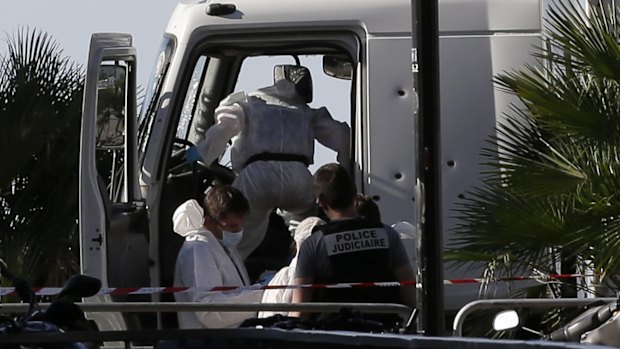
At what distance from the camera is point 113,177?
33.2ft

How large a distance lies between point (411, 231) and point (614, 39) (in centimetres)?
143

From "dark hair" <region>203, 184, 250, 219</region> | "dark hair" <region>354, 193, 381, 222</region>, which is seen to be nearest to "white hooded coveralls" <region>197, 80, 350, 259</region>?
"dark hair" <region>203, 184, 250, 219</region>

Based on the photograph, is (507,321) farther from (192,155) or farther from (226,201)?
(192,155)

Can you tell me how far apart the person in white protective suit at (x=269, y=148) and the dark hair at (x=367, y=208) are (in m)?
1.09

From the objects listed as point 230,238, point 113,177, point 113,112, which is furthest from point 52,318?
point 113,177

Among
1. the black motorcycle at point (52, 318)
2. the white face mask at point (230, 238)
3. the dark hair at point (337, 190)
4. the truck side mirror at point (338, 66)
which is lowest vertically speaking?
the black motorcycle at point (52, 318)

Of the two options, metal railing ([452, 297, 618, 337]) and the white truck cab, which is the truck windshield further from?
metal railing ([452, 297, 618, 337])

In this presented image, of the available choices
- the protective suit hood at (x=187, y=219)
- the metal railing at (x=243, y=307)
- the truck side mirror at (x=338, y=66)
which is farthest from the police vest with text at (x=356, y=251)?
the truck side mirror at (x=338, y=66)

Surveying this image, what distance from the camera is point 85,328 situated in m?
4.86

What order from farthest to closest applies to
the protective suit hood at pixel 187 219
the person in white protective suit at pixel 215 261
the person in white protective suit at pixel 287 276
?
the protective suit hood at pixel 187 219, the person in white protective suit at pixel 215 261, the person in white protective suit at pixel 287 276

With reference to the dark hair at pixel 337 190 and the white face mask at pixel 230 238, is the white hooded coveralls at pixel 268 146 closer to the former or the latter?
the white face mask at pixel 230 238

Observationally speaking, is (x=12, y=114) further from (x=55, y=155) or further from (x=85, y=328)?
(x=85, y=328)

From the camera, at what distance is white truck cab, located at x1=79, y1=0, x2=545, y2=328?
945cm

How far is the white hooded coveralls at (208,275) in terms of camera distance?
9.11 meters
